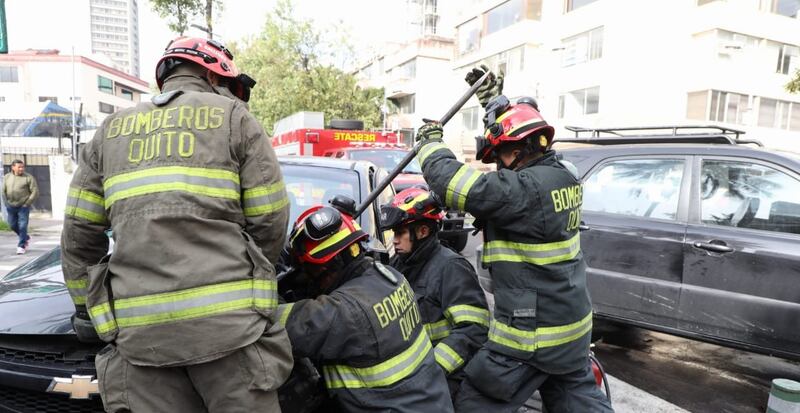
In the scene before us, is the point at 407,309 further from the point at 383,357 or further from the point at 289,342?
the point at 289,342

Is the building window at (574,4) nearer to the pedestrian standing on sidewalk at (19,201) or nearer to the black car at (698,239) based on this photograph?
the black car at (698,239)

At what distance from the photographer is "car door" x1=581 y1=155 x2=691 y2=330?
363 cm

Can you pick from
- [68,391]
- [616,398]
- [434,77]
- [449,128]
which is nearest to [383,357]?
[68,391]

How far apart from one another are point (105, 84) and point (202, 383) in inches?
2394

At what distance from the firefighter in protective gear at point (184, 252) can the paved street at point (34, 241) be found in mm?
7177

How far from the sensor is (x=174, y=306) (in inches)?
57.7

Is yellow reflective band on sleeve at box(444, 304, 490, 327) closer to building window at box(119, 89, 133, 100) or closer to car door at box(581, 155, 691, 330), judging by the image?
car door at box(581, 155, 691, 330)

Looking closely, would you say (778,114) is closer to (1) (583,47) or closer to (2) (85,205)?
(1) (583,47)

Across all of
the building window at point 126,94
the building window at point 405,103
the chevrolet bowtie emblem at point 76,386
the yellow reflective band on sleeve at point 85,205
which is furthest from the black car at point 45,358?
the building window at point 126,94

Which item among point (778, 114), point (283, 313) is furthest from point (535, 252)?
point (778, 114)

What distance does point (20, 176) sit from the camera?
31.0 ft

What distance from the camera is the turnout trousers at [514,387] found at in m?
2.23

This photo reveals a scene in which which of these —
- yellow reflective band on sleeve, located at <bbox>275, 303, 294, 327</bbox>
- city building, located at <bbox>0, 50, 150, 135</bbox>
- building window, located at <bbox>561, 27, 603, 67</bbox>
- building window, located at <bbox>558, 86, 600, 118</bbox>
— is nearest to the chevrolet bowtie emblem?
yellow reflective band on sleeve, located at <bbox>275, 303, 294, 327</bbox>

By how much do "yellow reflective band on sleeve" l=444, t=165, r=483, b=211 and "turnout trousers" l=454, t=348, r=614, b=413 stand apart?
0.68 m
